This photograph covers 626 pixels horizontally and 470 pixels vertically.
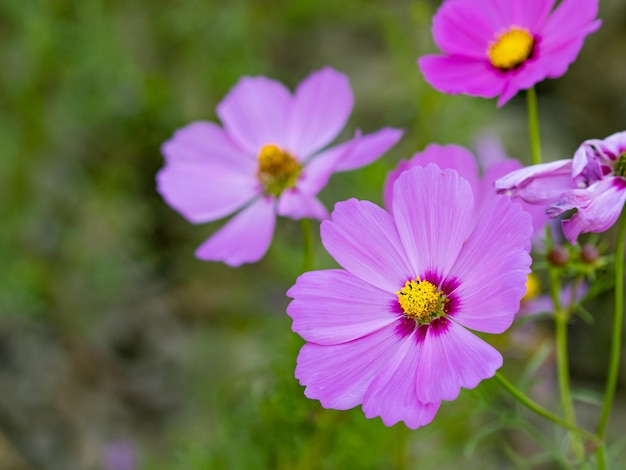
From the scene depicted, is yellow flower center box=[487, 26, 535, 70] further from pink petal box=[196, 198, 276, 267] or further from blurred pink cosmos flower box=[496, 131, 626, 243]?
pink petal box=[196, 198, 276, 267]

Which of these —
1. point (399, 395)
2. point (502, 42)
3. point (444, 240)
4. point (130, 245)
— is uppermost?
point (130, 245)

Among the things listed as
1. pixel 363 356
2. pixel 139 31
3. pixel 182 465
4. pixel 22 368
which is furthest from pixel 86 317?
pixel 363 356

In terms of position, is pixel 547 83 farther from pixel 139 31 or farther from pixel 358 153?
pixel 358 153

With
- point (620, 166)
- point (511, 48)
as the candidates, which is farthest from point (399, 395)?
point (511, 48)

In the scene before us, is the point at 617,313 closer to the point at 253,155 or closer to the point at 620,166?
the point at 620,166

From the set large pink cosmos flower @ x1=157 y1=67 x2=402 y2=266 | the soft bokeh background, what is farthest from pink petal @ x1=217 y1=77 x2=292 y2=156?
the soft bokeh background

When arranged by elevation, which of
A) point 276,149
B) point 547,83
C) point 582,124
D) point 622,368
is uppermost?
point 547,83
